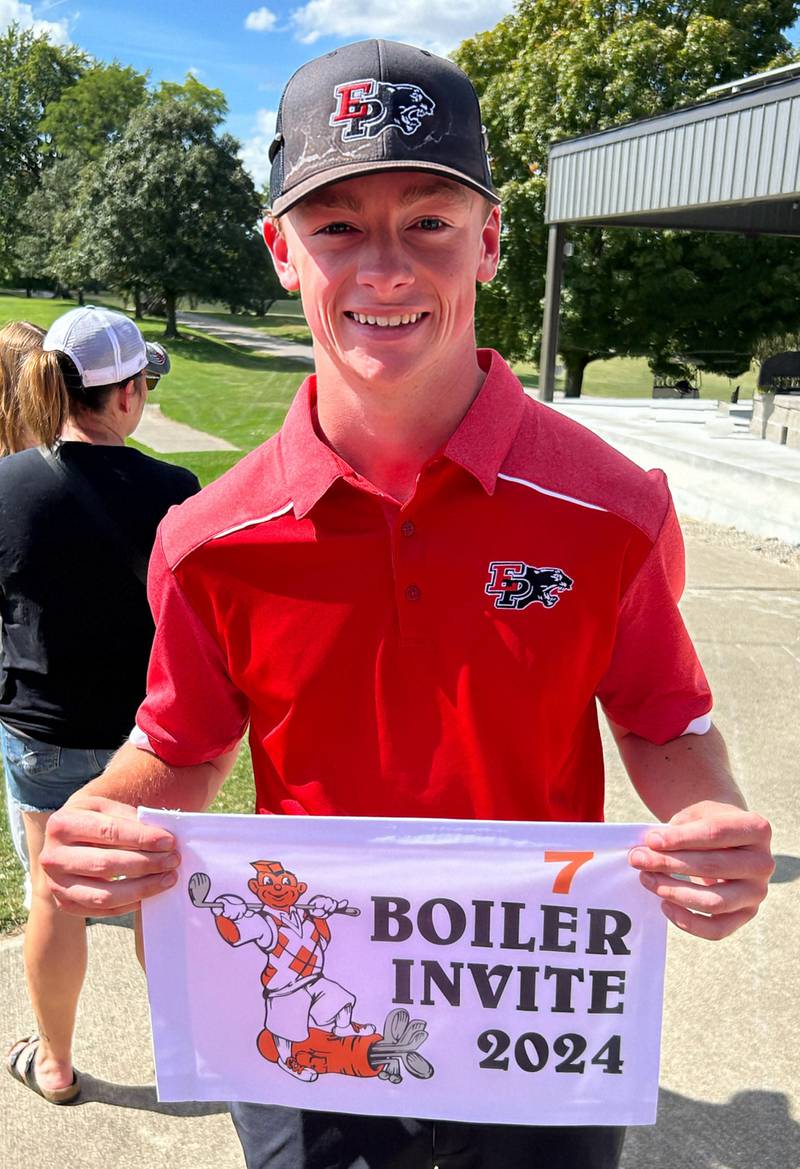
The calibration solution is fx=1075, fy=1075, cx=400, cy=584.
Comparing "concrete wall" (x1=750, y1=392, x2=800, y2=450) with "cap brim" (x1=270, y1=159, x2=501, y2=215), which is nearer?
"cap brim" (x1=270, y1=159, x2=501, y2=215)

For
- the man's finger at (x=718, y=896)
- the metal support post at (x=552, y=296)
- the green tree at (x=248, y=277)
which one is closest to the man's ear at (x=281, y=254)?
the man's finger at (x=718, y=896)

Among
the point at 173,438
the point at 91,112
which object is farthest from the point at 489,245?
the point at 91,112

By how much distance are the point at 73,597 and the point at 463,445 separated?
1.79 m

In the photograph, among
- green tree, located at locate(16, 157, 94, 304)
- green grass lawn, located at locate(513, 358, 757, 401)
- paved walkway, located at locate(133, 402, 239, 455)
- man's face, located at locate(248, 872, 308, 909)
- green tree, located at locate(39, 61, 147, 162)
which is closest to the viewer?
man's face, located at locate(248, 872, 308, 909)

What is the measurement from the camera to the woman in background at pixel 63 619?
124 inches

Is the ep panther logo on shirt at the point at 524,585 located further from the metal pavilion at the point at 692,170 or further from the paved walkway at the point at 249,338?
the paved walkway at the point at 249,338

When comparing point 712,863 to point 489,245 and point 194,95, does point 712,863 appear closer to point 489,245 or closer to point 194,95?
point 489,245

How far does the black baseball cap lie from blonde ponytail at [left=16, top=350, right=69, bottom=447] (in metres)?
1.75

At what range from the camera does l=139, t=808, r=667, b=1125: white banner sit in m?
1.80

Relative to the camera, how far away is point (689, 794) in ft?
5.96

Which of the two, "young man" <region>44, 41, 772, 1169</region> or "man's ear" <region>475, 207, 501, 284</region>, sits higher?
"man's ear" <region>475, 207, 501, 284</region>

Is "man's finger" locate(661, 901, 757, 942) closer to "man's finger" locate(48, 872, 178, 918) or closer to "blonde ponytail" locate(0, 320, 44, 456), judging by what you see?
"man's finger" locate(48, 872, 178, 918)

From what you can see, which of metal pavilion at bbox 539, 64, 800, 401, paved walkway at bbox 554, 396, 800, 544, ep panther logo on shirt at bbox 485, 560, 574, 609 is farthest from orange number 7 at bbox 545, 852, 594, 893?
metal pavilion at bbox 539, 64, 800, 401

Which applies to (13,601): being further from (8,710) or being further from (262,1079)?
(262,1079)
